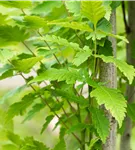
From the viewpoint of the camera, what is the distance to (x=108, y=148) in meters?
0.73

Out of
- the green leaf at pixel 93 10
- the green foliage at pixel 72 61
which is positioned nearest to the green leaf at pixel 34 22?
the green foliage at pixel 72 61

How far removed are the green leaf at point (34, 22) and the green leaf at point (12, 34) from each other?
4 centimetres

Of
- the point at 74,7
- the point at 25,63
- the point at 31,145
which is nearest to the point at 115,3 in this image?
the point at 74,7

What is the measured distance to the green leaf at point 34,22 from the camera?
723mm

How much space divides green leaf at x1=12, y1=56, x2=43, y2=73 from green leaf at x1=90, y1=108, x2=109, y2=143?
0.43 ft

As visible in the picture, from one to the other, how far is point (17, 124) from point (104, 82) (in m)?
1.55

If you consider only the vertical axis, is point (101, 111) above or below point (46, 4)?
below

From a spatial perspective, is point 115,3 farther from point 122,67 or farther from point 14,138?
point 14,138

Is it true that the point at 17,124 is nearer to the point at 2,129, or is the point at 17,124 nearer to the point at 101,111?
the point at 2,129

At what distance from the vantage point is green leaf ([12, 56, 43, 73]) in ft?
2.37

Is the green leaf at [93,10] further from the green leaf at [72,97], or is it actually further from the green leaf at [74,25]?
the green leaf at [72,97]

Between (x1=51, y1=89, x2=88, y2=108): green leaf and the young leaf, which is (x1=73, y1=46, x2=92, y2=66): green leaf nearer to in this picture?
(x1=51, y1=89, x2=88, y2=108): green leaf

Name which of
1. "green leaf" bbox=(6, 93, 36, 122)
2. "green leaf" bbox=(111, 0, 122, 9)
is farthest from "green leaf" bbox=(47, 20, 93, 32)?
"green leaf" bbox=(6, 93, 36, 122)

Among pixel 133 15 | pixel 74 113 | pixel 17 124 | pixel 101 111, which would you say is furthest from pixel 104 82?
pixel 17 124
